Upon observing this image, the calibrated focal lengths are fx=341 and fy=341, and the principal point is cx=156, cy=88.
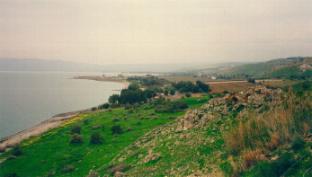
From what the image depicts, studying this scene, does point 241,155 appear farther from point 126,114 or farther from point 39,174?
point 126,114

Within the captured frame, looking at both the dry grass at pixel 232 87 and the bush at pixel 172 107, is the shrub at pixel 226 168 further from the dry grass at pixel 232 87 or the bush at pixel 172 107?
the dry grass at pixel 232 87

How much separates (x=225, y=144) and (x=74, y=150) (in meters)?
24.7

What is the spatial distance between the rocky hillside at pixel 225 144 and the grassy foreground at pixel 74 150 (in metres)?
6.81

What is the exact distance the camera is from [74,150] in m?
40.6

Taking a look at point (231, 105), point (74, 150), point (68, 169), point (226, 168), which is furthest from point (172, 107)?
point (226, 168)

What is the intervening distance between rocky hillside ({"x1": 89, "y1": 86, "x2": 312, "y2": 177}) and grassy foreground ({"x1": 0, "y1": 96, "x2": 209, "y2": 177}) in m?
6.81

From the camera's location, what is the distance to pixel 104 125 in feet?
178

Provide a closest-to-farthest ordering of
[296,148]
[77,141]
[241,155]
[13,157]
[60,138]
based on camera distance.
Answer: [296,148]
[241,155]
[13,157]
[77,141]
[60,138]

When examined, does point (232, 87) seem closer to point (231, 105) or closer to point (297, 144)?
point (231, 105)

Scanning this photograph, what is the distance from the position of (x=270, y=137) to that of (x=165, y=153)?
26.5 feet

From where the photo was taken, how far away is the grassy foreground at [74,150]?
33.4 m

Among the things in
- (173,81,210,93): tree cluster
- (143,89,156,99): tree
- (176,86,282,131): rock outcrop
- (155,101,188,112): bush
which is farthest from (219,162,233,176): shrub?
(173,81,210,93): tree cluster

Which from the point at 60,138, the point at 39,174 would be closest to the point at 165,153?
the point at 39,174

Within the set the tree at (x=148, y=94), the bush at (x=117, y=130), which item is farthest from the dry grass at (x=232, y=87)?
the bush at (x=117, y=130)
